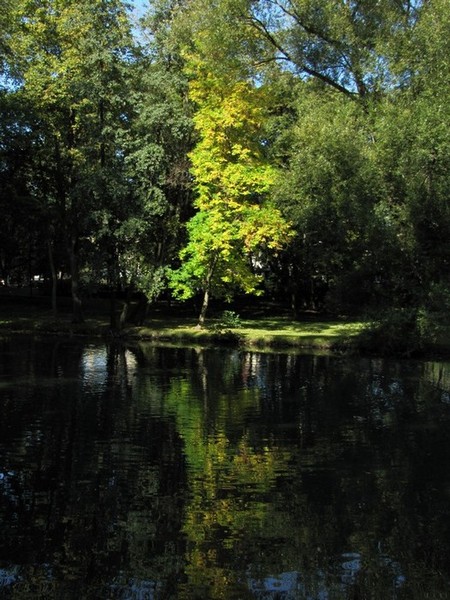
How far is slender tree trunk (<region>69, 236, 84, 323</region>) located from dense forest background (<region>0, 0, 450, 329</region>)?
0.12m

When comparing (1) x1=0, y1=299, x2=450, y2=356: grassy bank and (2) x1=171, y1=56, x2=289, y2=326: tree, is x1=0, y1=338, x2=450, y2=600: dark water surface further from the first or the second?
(2) x1=171, y1=56, x2=289, y2=326: tree

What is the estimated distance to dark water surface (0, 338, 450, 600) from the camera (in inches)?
→ 269

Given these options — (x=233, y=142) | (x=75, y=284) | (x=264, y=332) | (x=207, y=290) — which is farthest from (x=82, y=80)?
(x=264, y=332)

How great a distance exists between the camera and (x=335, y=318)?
148ft

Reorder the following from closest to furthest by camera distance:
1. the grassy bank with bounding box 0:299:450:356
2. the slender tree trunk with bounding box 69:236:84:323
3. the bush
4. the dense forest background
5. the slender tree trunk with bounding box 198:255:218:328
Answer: the dense forest background → the grassy bank with bounding box 0:299:450:356 → the bush → the slender tree trunk with bounding box 198:255:218:328 → the slender tree trunk with bounding box 69:236:84:323

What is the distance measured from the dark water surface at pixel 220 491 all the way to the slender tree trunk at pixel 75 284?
16.0 metres

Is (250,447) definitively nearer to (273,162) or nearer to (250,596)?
(250,596)

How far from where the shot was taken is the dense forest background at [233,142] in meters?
Answer: 24.7

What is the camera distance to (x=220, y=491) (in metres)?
9.61

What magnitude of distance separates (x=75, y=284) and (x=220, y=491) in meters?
27.6

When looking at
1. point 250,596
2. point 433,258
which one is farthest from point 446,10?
point 250,596

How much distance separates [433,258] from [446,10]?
8777 millimetres

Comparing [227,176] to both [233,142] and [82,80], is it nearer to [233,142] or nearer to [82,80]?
[233,142]

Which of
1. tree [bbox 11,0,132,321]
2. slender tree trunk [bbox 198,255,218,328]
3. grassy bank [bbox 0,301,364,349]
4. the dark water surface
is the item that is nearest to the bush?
grassy bank [bbox 0,301,364,349]
